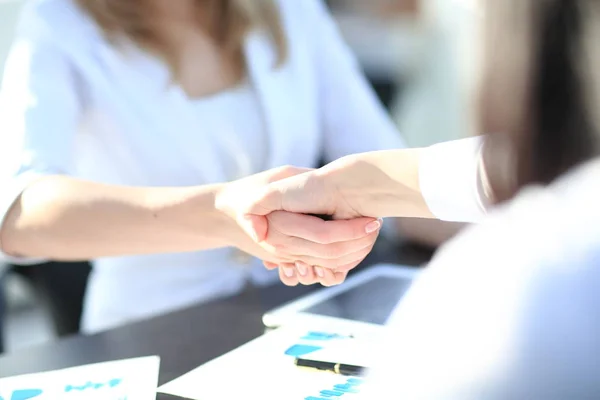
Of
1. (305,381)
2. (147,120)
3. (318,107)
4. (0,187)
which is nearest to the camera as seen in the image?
(305,381)

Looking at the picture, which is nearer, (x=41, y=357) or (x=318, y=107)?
(x=41, y=357)

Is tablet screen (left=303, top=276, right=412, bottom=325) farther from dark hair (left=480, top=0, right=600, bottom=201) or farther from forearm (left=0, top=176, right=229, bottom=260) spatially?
dark hair (left=480, top=0, right=600, bottom=201)

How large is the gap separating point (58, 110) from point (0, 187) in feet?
0.45

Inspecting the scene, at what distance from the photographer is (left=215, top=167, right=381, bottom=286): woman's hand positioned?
2.73ft

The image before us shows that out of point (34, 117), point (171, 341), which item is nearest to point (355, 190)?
point (171, 341)

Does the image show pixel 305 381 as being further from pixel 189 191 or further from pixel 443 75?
pixel 443 75

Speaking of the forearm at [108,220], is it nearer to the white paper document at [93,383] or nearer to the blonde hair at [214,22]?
the white paper document at [93,383]

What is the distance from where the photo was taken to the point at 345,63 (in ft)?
4.36

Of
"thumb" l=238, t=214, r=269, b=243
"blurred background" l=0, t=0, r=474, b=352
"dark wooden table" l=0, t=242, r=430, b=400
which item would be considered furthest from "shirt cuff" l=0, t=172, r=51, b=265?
"blurred background" l=0, t=0, r=474, b=352

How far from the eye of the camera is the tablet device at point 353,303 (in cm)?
86

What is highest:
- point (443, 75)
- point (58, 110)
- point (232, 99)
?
point (443, 75)

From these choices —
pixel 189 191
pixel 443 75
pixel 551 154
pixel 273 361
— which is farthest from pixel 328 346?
pixel 443 75

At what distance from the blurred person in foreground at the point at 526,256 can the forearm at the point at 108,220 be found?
46 centimetres

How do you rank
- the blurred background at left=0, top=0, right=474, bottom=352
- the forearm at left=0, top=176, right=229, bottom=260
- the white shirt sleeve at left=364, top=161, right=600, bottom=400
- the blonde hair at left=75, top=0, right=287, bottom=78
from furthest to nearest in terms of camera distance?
the blurred background at left=0, top=0, right=474, bottom=352 < the blonde hair at left=75, top=0, right=287, bottom=78 < the forearm at left=0, top=176, right=229, bottom=260 < the white shirt sleeve at left=364, top=161, right=600, bottom=400
